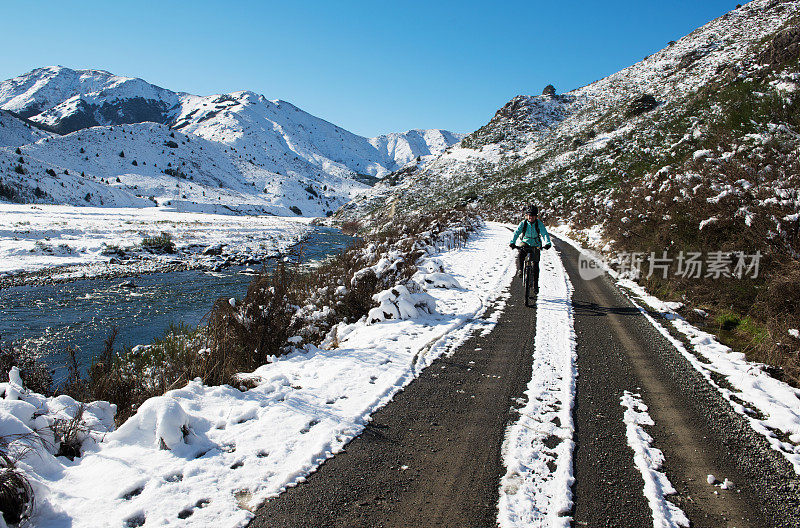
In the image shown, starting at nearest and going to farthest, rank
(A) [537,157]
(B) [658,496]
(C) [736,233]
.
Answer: (B) [658,496], (C) [736,233], (A) [537,157]

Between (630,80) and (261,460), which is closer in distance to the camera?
(261,460)

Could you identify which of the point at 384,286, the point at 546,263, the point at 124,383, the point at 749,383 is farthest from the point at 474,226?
the point at 124,383

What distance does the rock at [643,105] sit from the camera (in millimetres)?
47900

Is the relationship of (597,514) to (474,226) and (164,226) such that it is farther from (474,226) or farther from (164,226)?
(164,226)

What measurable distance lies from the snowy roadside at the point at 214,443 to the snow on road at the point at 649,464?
2.48m

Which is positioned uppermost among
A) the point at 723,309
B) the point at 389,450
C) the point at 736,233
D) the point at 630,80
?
the point at 630,80

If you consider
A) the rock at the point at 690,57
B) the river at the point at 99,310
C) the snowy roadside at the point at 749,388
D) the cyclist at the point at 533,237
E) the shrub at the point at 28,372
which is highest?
the rock at the point at 690,57

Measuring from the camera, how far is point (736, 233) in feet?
26.7

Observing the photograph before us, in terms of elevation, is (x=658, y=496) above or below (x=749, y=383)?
below

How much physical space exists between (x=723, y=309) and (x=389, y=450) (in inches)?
312

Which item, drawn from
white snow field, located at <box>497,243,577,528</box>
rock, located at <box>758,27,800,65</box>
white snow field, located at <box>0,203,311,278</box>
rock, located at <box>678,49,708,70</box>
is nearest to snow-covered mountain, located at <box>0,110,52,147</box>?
white snow field, located at <box>0,203,311,278</box>

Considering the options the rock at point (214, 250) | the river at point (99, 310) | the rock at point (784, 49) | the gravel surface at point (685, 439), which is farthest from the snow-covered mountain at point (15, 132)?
the rock at point (784, 49)

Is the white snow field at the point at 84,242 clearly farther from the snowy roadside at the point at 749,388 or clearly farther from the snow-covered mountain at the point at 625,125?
the snow-covered mountain at the point at 625,125

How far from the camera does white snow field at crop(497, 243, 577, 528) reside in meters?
2.66
